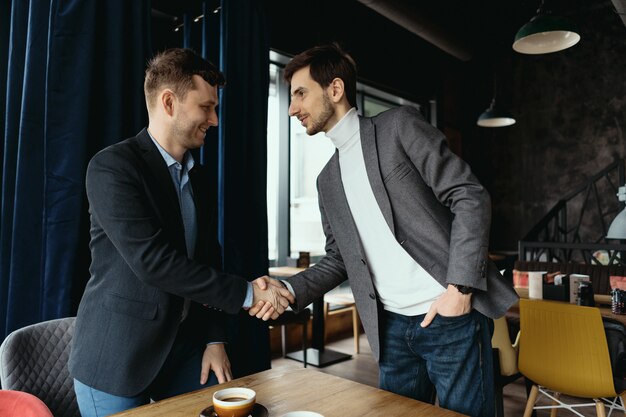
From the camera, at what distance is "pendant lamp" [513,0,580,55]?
388cm

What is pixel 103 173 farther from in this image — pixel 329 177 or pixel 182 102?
pixel 329 177

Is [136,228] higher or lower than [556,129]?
lower

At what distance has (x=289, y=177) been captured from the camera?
17.9ft

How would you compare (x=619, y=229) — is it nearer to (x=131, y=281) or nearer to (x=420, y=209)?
(x=420, y=209)

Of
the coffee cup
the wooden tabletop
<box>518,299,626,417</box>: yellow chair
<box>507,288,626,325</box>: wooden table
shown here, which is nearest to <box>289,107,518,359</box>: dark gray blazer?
the coffee cup

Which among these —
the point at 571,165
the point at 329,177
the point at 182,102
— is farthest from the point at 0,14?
the point at 571,165

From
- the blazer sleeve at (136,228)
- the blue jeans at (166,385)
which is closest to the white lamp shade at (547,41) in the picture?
the blazer sleeve at (136,228)

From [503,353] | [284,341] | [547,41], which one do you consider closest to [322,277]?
[503,353]

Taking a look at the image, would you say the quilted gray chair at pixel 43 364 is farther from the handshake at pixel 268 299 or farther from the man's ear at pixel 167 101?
the man's ear at pixel 167 101

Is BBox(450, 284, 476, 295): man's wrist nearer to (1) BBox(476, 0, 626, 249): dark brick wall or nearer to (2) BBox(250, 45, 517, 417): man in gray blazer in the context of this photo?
(2) BBox(250, 45, 517, 417): man in gray blazer

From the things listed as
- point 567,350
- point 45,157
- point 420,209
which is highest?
point 45,157

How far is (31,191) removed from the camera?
2.29 metres

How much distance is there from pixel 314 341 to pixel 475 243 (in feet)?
12.0

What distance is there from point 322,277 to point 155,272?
29.2 inches
